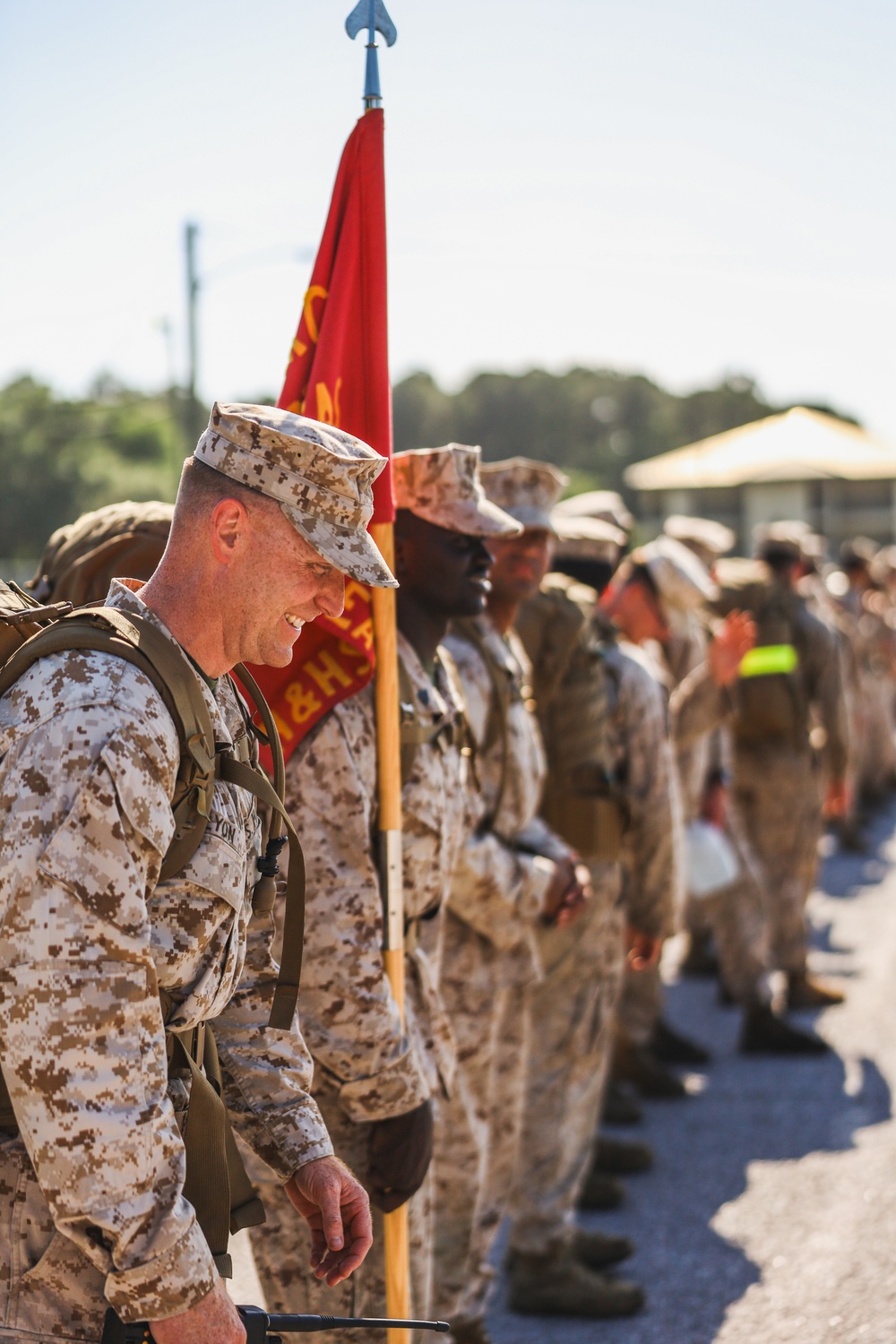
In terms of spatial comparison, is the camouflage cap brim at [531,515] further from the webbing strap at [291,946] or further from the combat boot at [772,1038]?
the combat boot at [772,1038]

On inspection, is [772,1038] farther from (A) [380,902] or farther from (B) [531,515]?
(A) [380,902]

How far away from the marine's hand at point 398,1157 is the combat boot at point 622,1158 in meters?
2.94

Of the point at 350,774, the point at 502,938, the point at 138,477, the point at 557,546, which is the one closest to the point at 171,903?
the point at 350,774

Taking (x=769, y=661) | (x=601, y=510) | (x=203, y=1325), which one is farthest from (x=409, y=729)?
(x=769, y=661)

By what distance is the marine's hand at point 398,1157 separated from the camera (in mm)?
2795

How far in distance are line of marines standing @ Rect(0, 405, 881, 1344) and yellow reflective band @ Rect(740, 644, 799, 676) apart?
1.70 feet

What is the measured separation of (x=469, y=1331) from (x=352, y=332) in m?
2.59

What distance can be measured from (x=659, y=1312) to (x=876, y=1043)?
2942mm

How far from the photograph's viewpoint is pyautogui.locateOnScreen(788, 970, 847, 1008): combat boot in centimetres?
758

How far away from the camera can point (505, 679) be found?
12.6 ft

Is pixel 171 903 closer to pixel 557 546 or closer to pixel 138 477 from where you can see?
pixel 557 546

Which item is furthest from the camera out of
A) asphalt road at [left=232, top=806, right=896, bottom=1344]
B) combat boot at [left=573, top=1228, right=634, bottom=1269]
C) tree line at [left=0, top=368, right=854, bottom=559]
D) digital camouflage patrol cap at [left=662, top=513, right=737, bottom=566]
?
tree line at [left=0, top=368, right=854, bottom=559]

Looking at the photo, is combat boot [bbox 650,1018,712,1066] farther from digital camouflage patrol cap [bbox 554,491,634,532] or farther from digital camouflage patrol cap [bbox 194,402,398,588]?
digital camouflage patrol cap [bbox 194,402,398,588]

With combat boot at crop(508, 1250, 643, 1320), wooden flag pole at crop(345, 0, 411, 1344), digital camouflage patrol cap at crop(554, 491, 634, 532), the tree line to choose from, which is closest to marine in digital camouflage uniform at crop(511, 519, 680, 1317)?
combat boot at crop(508, 1250, 643, 1320)
